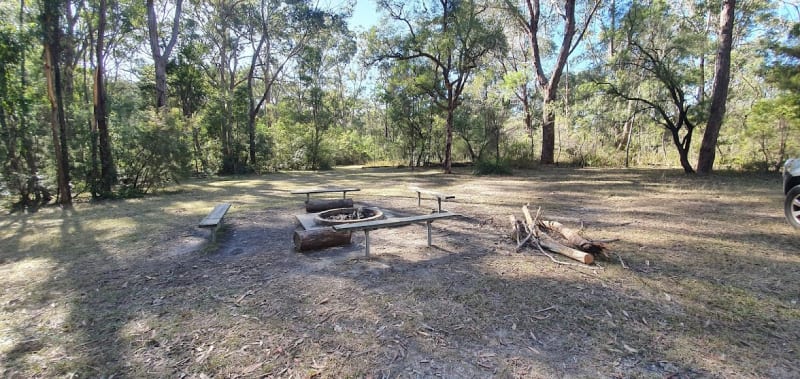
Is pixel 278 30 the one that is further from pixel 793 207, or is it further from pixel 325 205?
pixel 793 207

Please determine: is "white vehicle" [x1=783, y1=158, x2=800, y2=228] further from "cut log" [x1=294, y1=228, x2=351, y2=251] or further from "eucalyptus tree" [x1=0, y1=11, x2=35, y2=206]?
"eucalyptus tree" [x1=0, y1=11, x2=35, y2=206]

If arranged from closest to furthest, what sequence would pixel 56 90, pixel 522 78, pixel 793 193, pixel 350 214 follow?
pixel 793 193 → pixel 350 214 → pixel 56 90 → pixel 522 78

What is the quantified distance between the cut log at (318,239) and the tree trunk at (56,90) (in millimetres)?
8132

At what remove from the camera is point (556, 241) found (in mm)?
4367

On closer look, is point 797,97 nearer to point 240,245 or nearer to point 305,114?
point 240,245

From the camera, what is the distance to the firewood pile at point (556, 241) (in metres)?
3.92

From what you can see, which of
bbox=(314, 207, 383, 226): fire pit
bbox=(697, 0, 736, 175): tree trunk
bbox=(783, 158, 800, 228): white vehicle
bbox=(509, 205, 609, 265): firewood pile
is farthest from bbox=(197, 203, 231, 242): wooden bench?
bbox=(697, 0, 736, 175): tree trunk

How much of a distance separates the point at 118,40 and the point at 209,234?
790 inches

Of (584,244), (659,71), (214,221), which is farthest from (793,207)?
(214,221)

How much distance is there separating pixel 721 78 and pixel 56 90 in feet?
62.8

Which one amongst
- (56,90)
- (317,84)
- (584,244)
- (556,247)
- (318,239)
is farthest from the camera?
(317,84)

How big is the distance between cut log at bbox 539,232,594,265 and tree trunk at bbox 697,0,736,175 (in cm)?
1122

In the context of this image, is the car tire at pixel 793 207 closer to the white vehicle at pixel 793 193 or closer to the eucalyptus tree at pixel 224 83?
the white vehicle at pixel 793 193

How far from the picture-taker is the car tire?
15.5 feet
